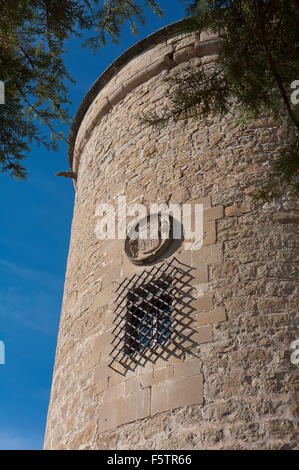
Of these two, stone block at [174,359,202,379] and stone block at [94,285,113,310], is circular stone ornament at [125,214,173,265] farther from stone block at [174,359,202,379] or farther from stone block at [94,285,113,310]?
stone block at [174,359,202,379]

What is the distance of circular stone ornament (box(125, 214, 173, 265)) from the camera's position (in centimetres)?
582

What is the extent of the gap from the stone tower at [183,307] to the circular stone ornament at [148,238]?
4cm

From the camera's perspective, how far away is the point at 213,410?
15.2 feet

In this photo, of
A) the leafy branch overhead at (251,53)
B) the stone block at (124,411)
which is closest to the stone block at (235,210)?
the leafy branch overhead at (251,53)

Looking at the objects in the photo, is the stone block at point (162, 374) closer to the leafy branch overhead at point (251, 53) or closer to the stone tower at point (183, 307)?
the stone tower at point (183, 307)

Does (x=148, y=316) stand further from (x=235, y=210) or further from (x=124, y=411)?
(x=235, y=210)

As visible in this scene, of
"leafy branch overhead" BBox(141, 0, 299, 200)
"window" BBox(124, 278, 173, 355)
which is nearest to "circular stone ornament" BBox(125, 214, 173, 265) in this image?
"window" BBox(124, 278, 173, 355)

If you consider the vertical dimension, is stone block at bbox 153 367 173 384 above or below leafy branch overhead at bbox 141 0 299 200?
below

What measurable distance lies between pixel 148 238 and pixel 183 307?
3.04ft

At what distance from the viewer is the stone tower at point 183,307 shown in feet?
15.3

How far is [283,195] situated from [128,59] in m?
3.47

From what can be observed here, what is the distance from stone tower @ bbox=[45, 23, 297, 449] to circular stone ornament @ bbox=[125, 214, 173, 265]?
0.13 ft

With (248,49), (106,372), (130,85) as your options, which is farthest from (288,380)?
(130,85)
